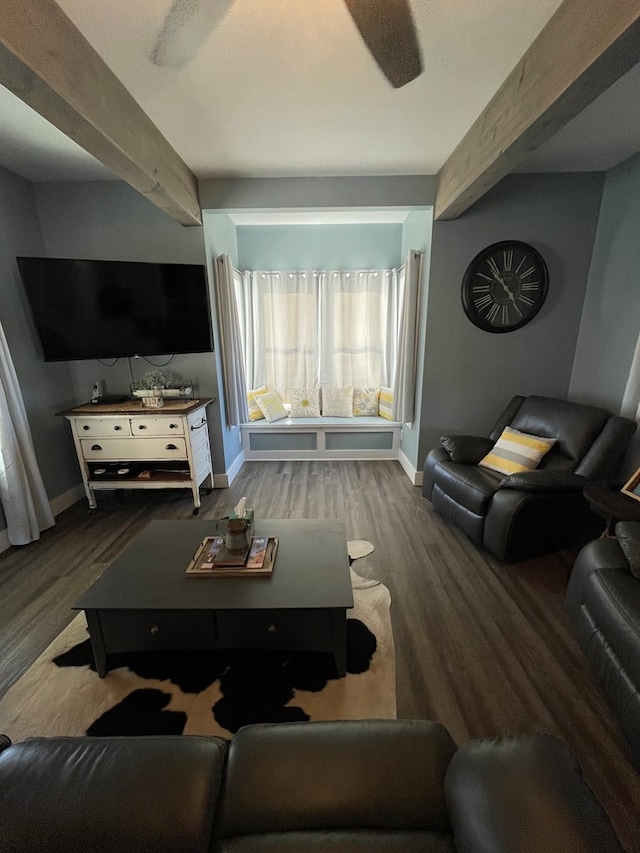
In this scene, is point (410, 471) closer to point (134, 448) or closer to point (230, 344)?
point (230, 344)

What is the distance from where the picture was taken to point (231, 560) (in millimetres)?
1574

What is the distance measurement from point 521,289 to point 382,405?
1.78m

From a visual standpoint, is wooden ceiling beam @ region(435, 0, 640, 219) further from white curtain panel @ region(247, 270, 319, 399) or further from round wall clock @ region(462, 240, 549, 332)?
white curtain panel @ region(247, 270, 319, 399)

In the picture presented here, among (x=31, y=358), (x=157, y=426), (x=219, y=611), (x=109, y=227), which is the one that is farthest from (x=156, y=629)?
(x=109, y=227)

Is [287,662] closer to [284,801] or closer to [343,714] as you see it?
[343,714]

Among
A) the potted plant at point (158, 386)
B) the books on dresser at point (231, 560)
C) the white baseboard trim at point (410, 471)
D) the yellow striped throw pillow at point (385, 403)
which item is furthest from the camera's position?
the yellow striped throw pillow at point (385, 403)

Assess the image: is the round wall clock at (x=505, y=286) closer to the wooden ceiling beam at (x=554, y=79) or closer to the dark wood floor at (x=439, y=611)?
the wooden ceiling beam at (x=554, y=79)

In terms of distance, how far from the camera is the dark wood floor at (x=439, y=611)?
129cm

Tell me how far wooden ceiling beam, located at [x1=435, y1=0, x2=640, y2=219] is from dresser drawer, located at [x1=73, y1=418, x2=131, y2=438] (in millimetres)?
2942

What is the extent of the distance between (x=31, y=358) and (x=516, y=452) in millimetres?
3768

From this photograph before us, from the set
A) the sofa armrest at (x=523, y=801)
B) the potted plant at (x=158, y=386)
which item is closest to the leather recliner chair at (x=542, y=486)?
the sofa armrest at (x=523, y=801)

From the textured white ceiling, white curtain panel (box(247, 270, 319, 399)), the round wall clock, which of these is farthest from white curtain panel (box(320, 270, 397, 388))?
the textured white ceiling

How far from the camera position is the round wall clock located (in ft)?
9.12

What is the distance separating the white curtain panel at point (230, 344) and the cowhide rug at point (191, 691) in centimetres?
217
